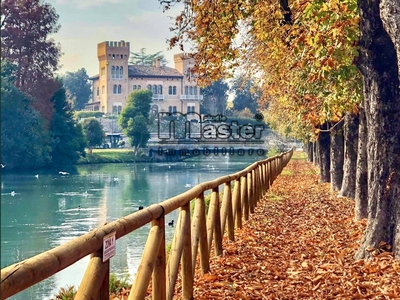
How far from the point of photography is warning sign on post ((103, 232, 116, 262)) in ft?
12.8

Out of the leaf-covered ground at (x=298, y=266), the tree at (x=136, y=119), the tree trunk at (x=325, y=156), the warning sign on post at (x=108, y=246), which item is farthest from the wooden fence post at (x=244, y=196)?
the tree at (x=136, y=119)

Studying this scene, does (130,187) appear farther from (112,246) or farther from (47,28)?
(112,246)

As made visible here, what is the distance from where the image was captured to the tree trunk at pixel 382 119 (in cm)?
838

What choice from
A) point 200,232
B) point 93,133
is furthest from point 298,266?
point 93,133

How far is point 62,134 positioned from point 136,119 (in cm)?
2448

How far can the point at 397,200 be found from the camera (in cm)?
838

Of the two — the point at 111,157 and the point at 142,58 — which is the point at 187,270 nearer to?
the point at 111,157

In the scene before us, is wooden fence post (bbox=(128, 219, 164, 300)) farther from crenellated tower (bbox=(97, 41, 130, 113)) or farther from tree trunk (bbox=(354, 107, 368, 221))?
crenellated tower (bbox=(97, 41, 130, 113))

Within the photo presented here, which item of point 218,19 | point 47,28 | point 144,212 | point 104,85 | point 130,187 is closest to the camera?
point 144,212

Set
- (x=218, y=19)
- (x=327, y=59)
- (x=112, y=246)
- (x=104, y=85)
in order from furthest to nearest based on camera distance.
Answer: (x=104, y=85) → (x=218, y=19) → (x=327, y=59) → (x=112, y=246)

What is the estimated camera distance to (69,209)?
3438 centimetres

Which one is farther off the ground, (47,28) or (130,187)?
(47,28)

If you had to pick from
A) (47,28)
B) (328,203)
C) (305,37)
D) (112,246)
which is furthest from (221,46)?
(47,28)

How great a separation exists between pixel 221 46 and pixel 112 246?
8717mm
